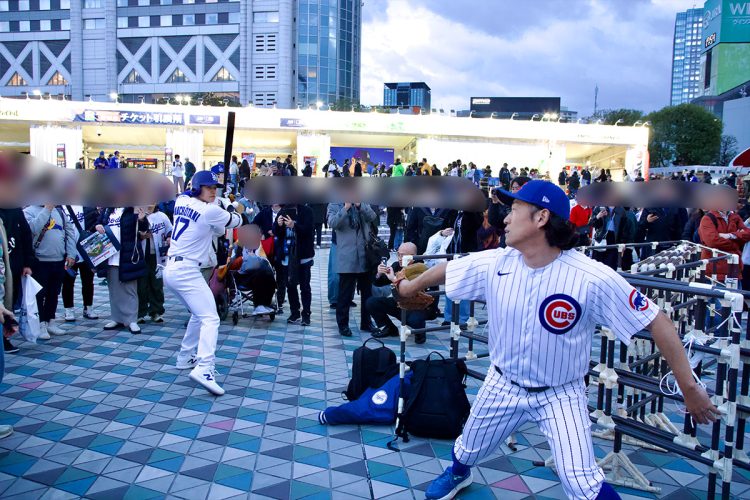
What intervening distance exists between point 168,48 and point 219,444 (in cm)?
7710

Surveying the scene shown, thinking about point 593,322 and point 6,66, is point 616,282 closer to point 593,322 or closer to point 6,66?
point 593,322

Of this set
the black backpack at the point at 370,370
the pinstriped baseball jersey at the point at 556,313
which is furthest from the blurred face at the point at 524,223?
the black backpack at the point at 370,370

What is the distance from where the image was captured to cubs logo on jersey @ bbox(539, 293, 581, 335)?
283cm

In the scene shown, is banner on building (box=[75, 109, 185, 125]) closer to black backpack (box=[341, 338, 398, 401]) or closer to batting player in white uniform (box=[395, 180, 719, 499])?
black backpack (box=[341, 338, 398, 401])

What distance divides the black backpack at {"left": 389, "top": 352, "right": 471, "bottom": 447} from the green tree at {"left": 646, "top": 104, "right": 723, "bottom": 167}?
62.0 m

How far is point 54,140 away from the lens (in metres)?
29.6

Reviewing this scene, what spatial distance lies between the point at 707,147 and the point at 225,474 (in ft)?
221

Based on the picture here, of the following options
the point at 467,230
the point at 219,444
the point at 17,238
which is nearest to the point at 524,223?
the point at 219,444

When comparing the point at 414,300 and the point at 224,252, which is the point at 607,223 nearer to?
the point at 224,252

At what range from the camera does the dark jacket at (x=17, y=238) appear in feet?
21.6

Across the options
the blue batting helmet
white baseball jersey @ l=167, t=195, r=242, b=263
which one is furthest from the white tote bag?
the blue batting helmet

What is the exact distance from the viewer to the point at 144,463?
169 inches

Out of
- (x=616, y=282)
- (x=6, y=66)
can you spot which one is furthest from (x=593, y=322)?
(x=6, y=66)

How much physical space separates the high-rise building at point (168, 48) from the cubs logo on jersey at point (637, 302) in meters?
70.5
